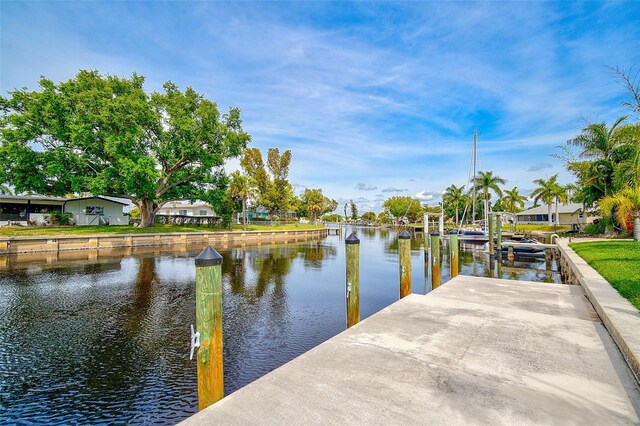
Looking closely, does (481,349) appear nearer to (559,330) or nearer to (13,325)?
(559,330)

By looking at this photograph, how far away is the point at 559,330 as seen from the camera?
5.50 meters

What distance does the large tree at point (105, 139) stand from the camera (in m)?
29.7

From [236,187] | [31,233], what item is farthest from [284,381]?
[236,187]

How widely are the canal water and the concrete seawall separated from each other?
17.2 feet

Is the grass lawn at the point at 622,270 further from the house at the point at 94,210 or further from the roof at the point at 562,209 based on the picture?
the roof at the point at 562,209

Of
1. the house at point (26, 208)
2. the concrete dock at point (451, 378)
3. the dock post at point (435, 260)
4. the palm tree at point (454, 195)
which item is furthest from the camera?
the palm tree at point (454, 195)

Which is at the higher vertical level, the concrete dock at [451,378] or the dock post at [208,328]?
the dock post at [208,328]

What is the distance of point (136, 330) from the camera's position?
27.7 feet

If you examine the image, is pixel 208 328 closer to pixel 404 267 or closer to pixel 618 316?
pixel 404 267

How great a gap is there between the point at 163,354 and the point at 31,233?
88.9 ft

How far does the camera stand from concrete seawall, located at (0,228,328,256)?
73.5 ft

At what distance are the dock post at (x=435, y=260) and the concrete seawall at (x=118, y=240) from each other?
1030 inches

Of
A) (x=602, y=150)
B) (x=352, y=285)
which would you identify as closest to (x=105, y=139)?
(x=352, y=285)

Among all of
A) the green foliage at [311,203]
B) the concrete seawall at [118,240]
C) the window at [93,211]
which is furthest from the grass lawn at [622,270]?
the green foliage at [311,203]
